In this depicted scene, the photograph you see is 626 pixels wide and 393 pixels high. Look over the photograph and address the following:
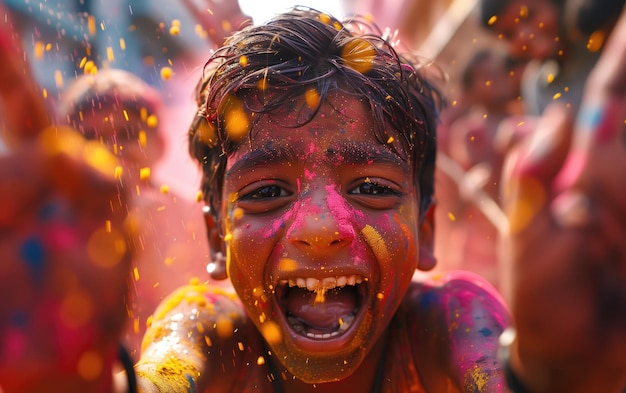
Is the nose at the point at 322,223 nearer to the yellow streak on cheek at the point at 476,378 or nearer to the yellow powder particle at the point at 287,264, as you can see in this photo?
the yellow powder particle at the point at 287,264

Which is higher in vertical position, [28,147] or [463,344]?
[28,147]

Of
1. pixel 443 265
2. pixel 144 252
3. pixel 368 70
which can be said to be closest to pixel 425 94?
pixel 368 70

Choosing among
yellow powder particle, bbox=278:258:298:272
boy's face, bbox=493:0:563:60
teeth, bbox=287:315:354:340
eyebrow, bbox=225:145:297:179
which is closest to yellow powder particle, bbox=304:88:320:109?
eyebrow, bbox=225:145:297:179

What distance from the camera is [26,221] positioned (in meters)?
0.93

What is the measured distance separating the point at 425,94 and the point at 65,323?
1.25 m

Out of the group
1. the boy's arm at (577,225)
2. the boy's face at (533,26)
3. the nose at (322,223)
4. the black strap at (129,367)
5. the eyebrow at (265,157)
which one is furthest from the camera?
the boy's face at (533,26)

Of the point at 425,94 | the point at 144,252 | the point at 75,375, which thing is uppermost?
the point at 425,94

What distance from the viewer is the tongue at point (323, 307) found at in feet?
5.16

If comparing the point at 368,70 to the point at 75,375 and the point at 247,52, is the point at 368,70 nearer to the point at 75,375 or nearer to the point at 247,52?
the point at 247,52

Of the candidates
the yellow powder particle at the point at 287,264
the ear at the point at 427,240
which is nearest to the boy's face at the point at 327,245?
the yellow powder particle at the point at 287,264

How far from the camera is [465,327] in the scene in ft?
5.52

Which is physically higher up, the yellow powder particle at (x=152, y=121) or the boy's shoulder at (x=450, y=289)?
the yellow powder particle at (x=152, y=121)

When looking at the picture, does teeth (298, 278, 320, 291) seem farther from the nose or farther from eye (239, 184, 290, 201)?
eye (239, 184, 290, 201)

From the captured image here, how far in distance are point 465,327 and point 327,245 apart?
0.46 meters
